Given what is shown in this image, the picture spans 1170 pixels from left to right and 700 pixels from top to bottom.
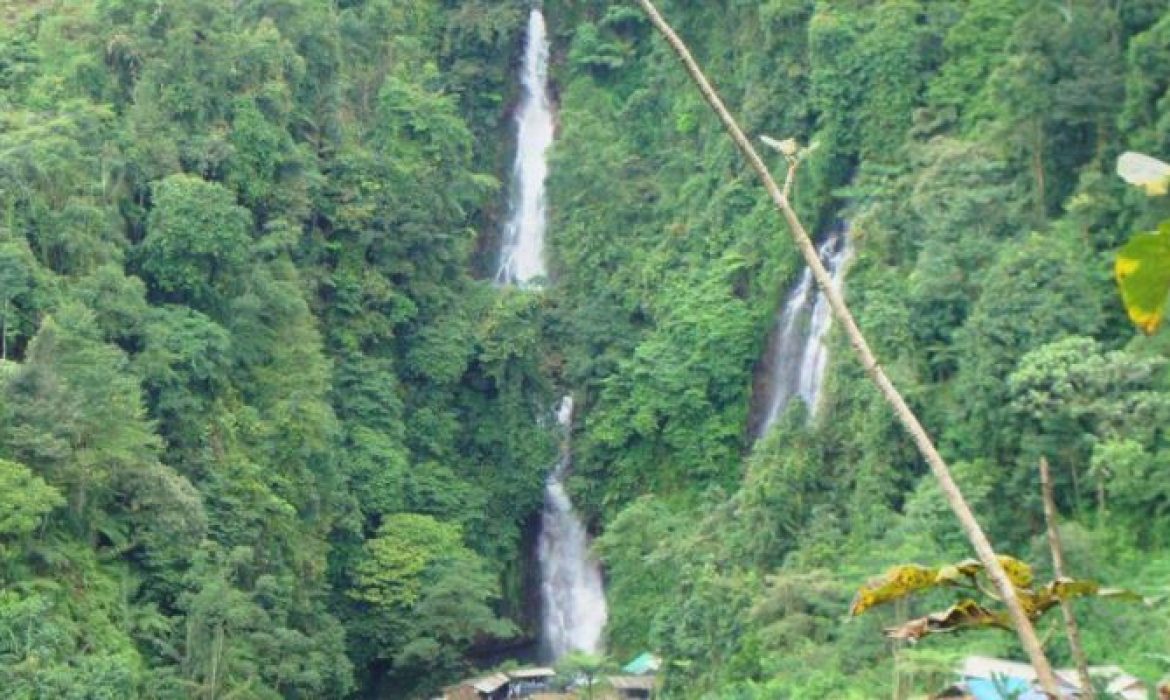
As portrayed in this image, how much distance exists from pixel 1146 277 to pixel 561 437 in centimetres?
2432

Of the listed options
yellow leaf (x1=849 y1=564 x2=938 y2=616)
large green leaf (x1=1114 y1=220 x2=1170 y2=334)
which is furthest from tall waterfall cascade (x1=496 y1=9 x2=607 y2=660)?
large green leaf (x1=1114 y1=220 x2=1170 y2=334)

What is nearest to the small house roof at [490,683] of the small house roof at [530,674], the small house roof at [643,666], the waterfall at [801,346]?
the small house roof at [530,674]

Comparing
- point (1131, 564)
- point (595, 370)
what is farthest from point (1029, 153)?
point (595, 370)

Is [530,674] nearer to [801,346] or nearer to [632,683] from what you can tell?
[632,683]

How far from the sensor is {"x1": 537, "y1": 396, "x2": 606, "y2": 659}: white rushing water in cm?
2503

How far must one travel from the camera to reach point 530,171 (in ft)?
95.1

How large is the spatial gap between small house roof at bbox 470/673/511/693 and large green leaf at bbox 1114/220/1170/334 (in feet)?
66.3

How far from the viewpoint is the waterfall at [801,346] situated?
23.3 m

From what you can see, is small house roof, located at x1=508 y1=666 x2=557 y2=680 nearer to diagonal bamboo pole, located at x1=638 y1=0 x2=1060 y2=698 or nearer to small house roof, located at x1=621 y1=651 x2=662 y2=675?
small house roof, located at x1=621 y1=651 x2=662 y2=675

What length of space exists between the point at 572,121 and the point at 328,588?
842cm

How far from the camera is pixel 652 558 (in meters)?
21.5

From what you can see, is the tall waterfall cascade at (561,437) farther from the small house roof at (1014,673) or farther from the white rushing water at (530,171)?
the small house roof at (1014,673)

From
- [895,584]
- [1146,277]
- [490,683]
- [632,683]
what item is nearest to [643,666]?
[632,683]

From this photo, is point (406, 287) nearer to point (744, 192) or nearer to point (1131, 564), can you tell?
point (744, 192)
